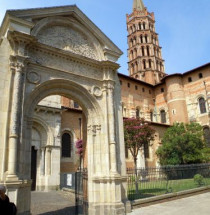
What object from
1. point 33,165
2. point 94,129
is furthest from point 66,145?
point 94,129

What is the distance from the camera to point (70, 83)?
29.3ft

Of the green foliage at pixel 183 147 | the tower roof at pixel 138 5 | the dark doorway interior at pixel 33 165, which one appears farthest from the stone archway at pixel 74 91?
the tower roof at pixel 138 5

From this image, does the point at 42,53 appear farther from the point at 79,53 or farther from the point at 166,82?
the point at 166,82

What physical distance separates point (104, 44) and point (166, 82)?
2478cm

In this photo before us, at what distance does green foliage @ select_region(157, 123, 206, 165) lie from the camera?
21.7 m

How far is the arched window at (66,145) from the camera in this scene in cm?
2003

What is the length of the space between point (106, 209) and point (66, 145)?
1274cm

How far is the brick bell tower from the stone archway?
1424 inches

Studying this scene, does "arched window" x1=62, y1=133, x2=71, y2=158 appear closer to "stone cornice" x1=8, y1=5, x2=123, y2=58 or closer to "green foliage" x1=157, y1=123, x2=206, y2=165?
"green foliage" x1=157, y1=123, x2=206, y2=165

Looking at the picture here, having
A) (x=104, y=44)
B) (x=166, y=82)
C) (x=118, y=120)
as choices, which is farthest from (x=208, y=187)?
(x=166, y=82)

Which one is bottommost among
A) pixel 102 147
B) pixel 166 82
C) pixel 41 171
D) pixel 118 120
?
pixel 41 171

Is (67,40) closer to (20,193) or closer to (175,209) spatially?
(20,193)

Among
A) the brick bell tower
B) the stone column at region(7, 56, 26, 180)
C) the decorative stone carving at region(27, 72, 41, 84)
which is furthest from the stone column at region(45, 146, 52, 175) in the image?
the brick bell tower

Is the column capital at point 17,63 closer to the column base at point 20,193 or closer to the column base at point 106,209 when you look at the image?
the column base at point 20,193
